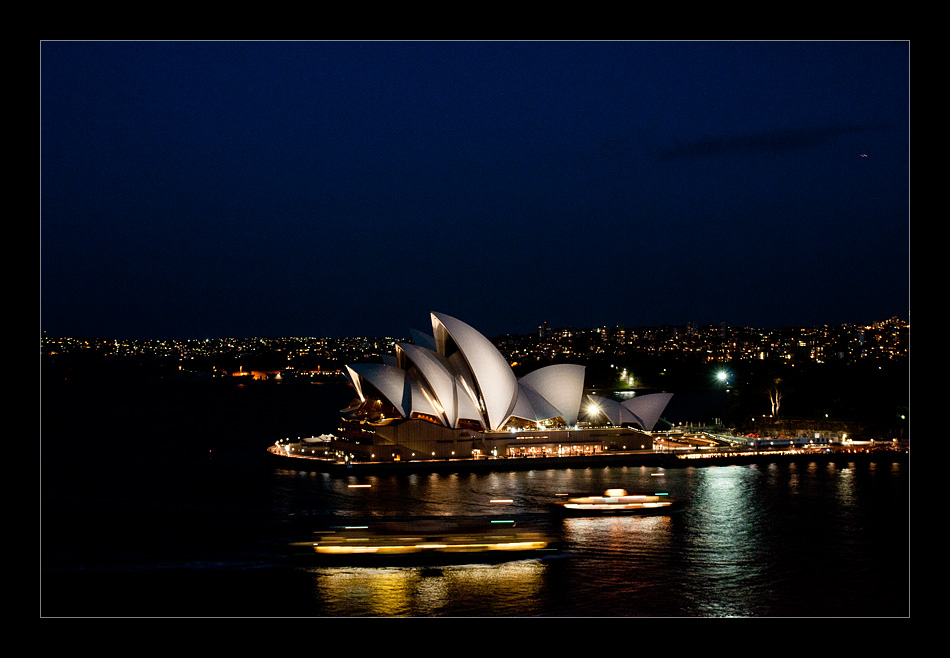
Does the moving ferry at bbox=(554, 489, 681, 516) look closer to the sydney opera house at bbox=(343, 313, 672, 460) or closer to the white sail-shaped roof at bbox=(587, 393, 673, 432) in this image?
the sydney opera house at bbox=(343, 313, 672, 460)

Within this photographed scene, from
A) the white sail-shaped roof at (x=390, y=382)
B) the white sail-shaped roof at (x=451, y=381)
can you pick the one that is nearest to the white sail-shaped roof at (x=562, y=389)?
the white sail-shaped roof at (x=451, y=381)

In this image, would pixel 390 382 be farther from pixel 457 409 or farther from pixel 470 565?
pixel 470 565

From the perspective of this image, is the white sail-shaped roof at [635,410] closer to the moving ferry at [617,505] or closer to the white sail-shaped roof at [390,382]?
the white sail-shaped roof at [390,382]

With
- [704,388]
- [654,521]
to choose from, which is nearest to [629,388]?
[704,388]

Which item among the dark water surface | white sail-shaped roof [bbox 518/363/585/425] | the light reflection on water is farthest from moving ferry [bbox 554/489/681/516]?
white sail-shaped roof [bbox 518/363/585/425]

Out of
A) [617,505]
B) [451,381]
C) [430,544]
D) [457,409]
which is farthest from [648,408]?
[430,544]
